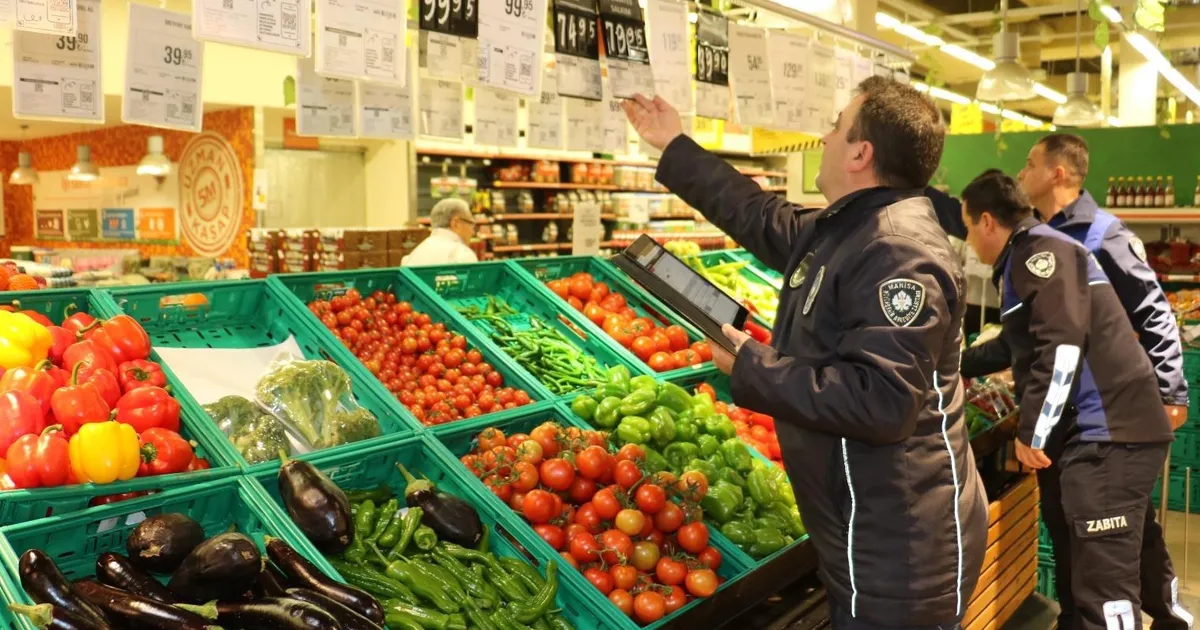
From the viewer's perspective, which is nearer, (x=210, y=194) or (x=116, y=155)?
(x=210, y=194)

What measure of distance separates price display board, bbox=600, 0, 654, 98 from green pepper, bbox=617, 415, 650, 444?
122cm

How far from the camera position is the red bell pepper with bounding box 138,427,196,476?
227 cm

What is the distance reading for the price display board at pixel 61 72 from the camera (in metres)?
2.45

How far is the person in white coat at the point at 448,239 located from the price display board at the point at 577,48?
375cm

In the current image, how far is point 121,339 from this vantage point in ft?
8.82

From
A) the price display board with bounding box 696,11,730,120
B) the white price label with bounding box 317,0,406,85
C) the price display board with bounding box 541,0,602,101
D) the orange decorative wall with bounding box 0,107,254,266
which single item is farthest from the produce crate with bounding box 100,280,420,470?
the orange decorative wall with bounding box 0,107,254,266

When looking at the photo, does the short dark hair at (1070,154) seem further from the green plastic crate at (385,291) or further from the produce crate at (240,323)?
the produce crate at (240,323)

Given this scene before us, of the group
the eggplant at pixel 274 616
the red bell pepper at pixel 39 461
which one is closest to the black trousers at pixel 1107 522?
the eggplant at pixel 274 616

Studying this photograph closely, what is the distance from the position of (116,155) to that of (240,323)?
12816mm

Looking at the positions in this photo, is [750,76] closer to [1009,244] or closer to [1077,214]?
[1009,244]

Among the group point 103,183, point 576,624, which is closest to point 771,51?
point 576,624

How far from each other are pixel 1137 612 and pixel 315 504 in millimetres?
3252

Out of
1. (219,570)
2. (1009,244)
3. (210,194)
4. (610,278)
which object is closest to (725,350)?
(219,570)

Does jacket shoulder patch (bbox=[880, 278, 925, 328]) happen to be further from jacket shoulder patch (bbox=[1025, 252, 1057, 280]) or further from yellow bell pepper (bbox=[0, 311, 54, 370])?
yellow bell pepper (bbox=[0, 311, 54, 370])
